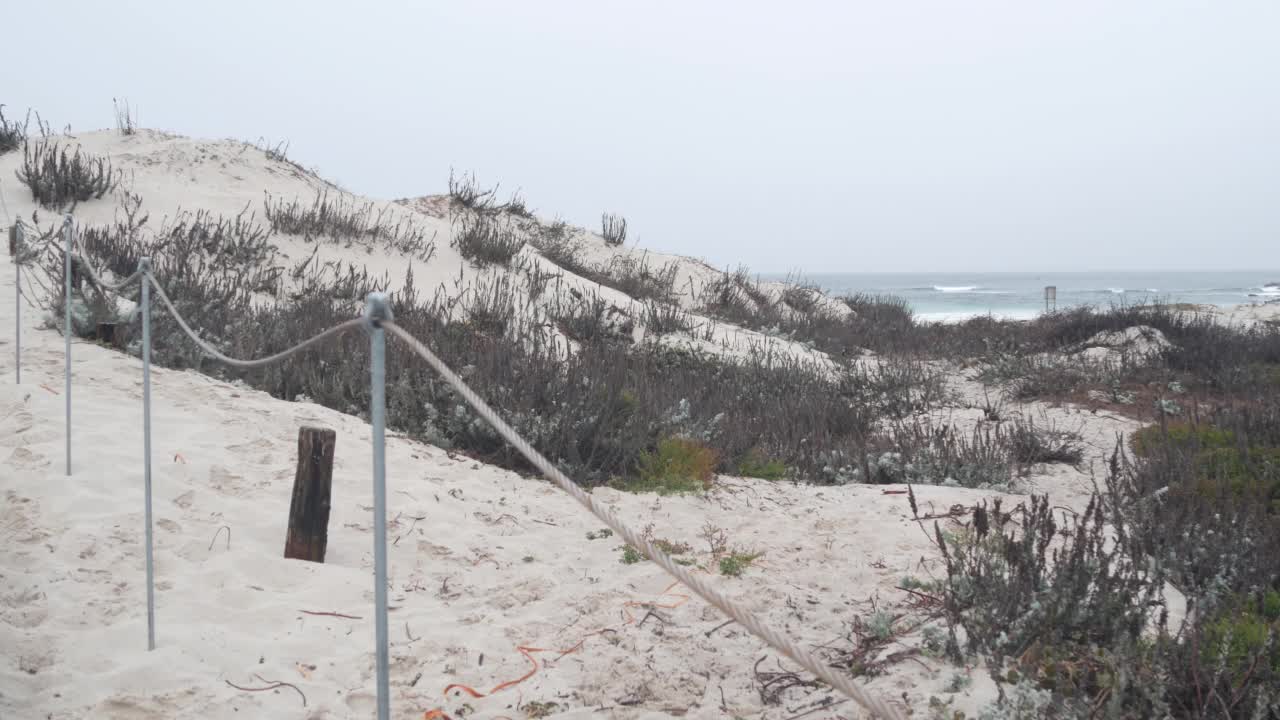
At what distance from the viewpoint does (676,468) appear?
17.2 ft

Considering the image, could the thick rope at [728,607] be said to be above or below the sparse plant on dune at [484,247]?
below

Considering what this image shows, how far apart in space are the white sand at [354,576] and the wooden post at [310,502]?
0.26 feet

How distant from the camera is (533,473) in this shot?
17.1 ft

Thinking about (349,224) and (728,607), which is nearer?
(728,607)

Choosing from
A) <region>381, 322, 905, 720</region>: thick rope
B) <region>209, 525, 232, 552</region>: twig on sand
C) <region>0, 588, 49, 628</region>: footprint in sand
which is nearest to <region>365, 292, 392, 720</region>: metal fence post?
<region>381, 322, 905, 720</region>: thick rope

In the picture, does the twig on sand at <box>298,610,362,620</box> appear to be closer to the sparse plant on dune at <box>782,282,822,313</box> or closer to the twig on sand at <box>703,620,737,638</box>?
the twig on sand at <box>703,620,737,638</box>

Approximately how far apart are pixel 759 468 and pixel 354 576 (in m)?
3.15

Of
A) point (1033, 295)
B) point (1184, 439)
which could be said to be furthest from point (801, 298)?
point (1033, 295)

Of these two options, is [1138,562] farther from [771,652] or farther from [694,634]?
[694,634]

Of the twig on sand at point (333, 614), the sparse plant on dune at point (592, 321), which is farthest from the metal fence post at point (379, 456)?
the sparse plant on dune at point (592, 321)

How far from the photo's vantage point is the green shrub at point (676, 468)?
5082 millimetres

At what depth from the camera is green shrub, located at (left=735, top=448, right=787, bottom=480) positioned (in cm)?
570

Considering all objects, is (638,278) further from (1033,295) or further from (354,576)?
(1033,295)

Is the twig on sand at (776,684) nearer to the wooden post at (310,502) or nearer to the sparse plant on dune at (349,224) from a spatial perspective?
the wooden post at (310,502)
